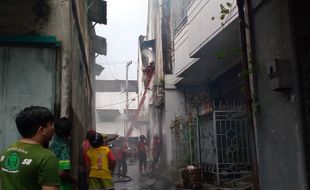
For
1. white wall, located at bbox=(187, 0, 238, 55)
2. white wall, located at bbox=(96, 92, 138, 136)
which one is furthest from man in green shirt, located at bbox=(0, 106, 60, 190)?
white wall, located at bbox=(96, 92, 138, 136)

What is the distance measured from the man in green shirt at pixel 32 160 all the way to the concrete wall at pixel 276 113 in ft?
11.3

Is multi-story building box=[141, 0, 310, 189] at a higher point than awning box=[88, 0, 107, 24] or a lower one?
lower

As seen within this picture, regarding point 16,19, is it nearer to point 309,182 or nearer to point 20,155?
point 20,155

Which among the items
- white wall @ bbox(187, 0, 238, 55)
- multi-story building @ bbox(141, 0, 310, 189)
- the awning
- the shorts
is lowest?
the shorts

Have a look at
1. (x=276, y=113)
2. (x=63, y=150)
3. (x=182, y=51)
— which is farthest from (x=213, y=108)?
(x=63, y=150)

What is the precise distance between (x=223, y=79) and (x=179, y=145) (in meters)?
2.83

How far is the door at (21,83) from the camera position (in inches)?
258

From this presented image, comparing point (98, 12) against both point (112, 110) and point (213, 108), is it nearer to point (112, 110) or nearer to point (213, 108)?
point (213, 108)

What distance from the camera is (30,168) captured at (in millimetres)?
2783

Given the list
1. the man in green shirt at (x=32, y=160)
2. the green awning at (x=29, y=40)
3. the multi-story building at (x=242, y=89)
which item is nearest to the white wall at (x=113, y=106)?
the multi-story building at (x=242, y=89)

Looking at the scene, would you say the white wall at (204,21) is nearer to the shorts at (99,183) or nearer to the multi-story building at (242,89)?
the multi-story building at (242,89)

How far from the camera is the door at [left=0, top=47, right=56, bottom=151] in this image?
656 centimetres

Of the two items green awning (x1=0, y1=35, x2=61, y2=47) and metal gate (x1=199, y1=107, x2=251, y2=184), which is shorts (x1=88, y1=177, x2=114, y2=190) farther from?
metal gate (x1=199, y1=107, x2=251, y2=184)

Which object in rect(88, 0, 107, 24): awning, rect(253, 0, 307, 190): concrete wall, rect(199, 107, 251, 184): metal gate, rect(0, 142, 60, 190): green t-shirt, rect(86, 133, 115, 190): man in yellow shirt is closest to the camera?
rect(0, 142, 60, 190): green t-shirt
